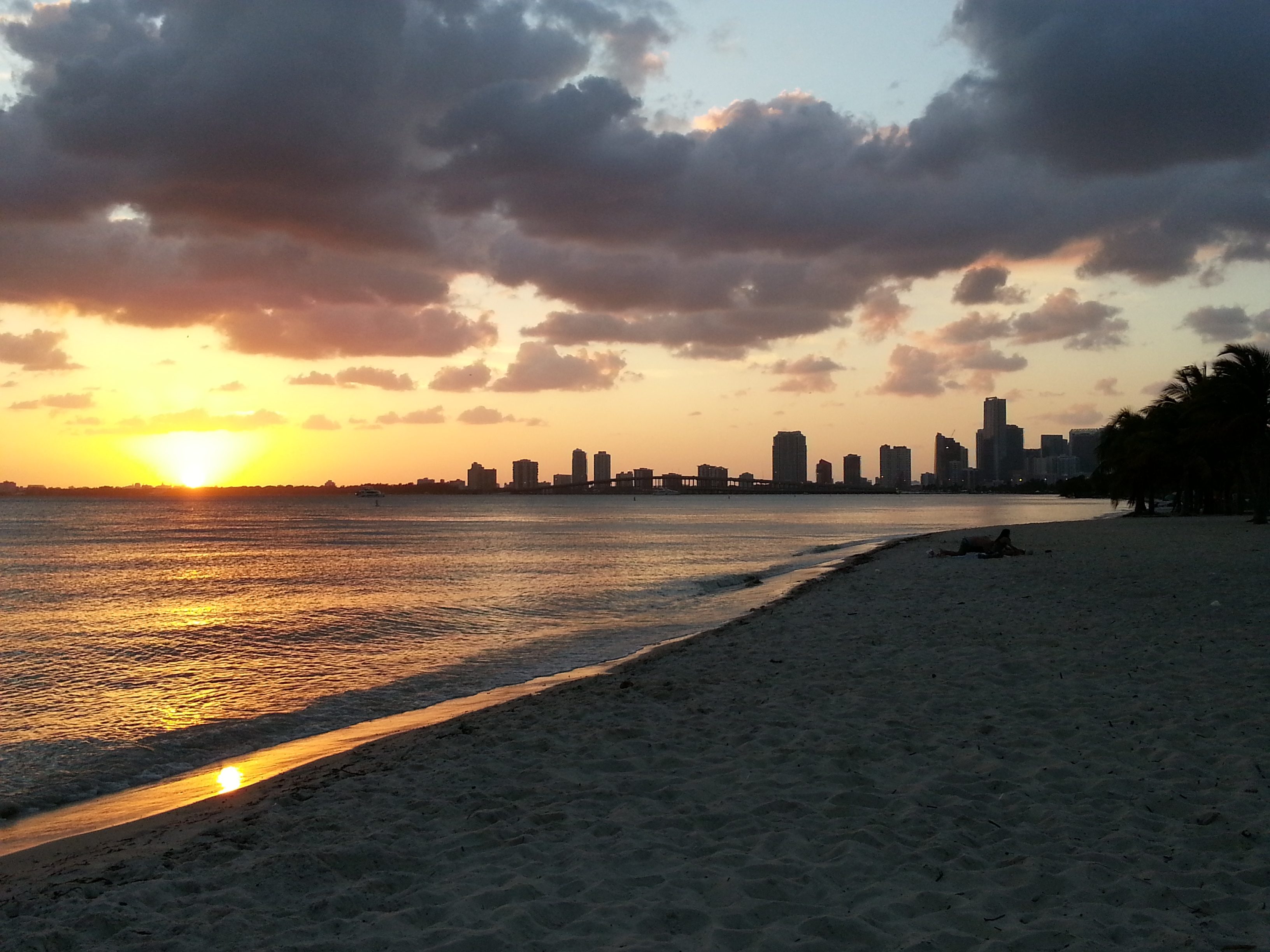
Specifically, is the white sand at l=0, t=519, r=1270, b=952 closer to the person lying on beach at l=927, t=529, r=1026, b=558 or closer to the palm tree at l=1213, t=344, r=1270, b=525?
the person lying on beach at l=927, t=529, r=1026, b=558

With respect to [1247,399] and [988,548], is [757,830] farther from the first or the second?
[1247,399]

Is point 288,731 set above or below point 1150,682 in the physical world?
below

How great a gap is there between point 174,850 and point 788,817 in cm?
434

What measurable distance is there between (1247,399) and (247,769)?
156 ft

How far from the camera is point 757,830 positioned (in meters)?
5.78

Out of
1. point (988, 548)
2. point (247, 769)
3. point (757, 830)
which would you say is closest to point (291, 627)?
point (247, 769)

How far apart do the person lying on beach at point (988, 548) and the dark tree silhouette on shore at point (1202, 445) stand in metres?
22.2

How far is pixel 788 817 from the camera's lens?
5992 millimetres

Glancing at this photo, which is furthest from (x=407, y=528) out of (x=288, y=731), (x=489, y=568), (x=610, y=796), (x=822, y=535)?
(x=610, y=796)

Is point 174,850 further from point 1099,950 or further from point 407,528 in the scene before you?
point 407,528

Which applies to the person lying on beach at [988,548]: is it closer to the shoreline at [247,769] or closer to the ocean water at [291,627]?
the ocean water at [291,627]

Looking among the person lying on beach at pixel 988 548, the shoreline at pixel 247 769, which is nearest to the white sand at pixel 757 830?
the shoreline at pixel 247 769

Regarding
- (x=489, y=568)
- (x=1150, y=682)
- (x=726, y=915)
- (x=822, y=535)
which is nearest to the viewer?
(x=726, y=915)

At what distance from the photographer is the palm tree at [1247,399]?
41.5 meters
